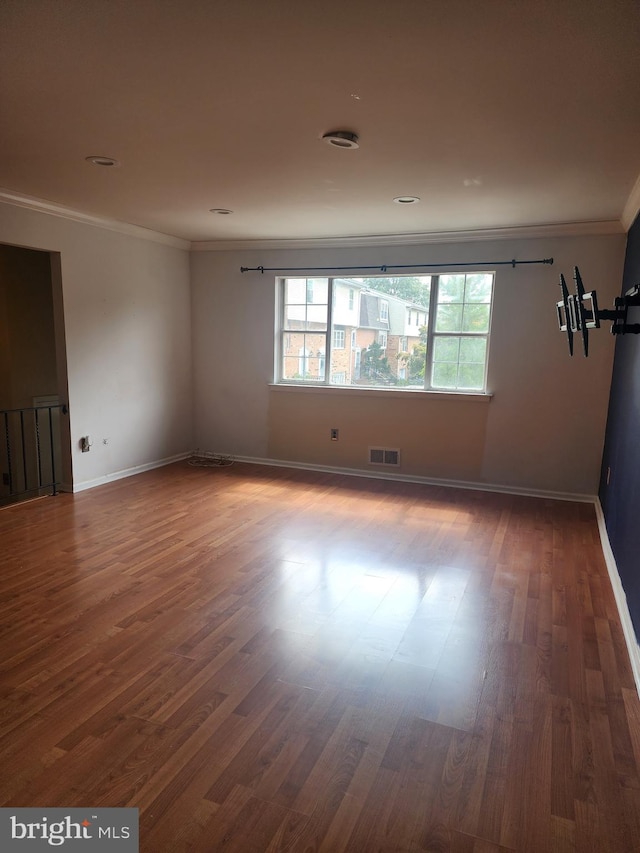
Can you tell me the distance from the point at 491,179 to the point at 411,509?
2.71m

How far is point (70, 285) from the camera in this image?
4695mm

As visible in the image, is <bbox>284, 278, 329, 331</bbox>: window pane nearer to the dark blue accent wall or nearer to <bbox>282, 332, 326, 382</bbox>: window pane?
<bbox>282, 332, 326, 382</bbox>: window pane

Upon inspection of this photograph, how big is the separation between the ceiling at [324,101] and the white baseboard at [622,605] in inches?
95.2

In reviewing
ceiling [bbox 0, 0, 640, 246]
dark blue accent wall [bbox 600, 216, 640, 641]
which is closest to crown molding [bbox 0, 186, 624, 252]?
ceiling [bbox 0, 0, 640, 246]

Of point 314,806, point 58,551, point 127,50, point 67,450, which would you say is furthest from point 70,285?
point 314,806

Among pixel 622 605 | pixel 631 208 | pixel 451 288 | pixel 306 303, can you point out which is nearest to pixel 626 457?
pixel 622 605

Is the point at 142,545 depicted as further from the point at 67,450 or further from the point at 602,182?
the point at 602,182

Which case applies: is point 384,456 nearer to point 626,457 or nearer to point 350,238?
point 350,238

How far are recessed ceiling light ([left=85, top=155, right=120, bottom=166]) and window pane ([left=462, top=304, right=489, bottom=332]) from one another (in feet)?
11.3

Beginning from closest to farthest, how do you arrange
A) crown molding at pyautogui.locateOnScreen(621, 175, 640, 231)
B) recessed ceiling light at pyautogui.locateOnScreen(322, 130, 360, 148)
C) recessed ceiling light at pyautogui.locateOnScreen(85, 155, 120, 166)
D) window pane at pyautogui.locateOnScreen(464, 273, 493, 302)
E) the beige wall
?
recessed ceiling light at pyautogui.locateOnScreen(322, 130, 360, 148), recessed ceiling light at pyautogui.locateOnScreen(85, 155, 120, 166), crown molding at pyautogui.locateOnScreen(621, 175, 640, 231), the beige wall, window pane at pyautogui.locateOnScreen(464, 273, 493, 302)

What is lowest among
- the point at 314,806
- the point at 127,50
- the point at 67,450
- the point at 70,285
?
the point at 314,806

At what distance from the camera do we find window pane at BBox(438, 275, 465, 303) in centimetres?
525

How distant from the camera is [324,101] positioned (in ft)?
7.60

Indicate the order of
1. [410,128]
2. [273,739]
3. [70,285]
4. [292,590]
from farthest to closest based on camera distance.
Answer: [70,285], [292,590], [410,128], [273,739]
